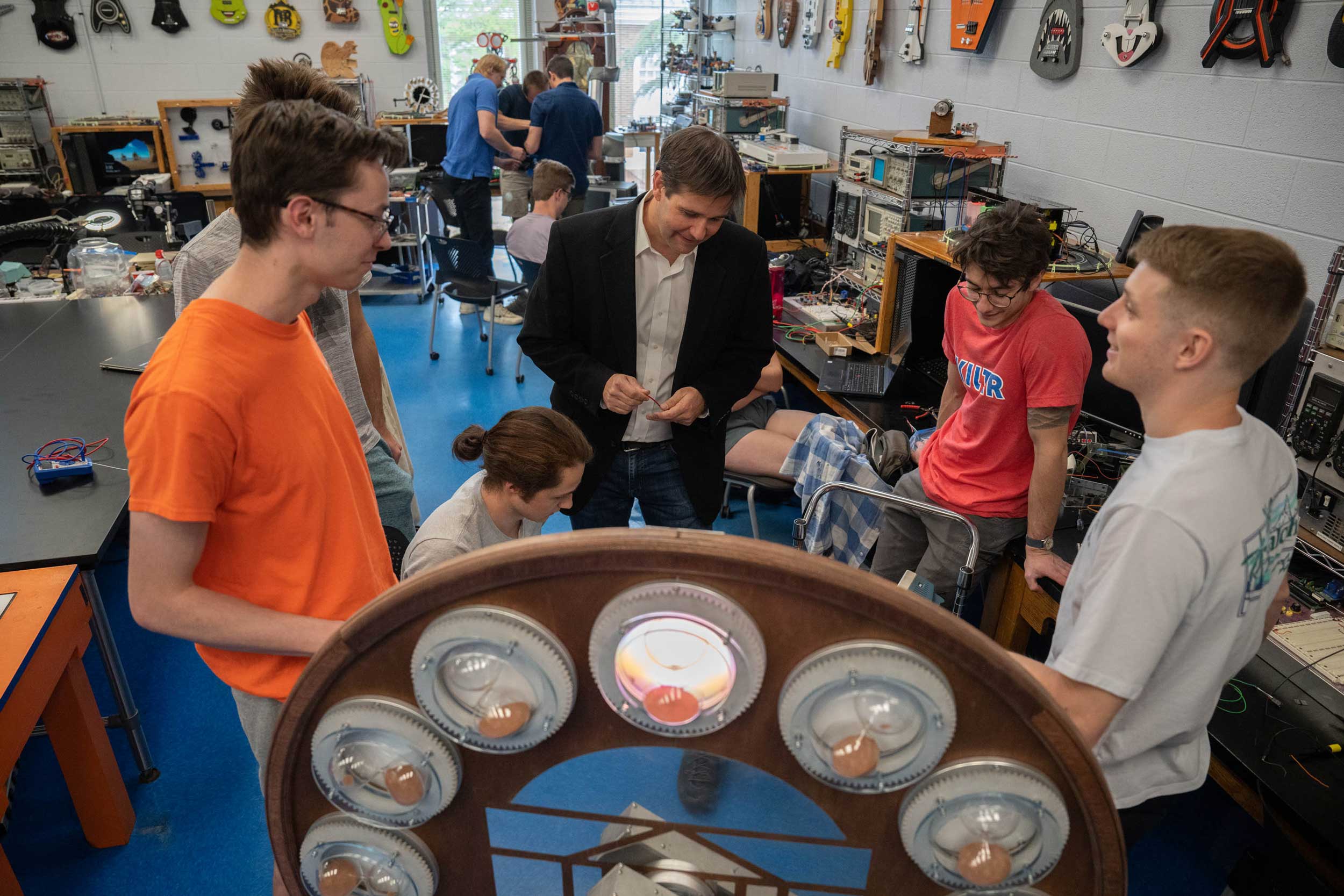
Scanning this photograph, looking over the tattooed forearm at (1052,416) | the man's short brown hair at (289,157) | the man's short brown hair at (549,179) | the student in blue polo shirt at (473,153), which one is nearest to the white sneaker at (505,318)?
the student in blue polo shirt at (473,153)

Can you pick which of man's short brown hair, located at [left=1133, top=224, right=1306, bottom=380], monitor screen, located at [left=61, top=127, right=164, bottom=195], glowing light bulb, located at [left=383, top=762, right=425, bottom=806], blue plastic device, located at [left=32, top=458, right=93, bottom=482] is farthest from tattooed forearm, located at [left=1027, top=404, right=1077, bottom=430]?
monitor screen, located at [left=61, top=127, right=164, bottom=195]

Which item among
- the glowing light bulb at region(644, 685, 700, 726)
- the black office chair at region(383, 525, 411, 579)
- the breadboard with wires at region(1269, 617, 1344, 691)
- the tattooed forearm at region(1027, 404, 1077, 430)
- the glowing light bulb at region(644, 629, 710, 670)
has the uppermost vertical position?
the glowing light bulb at region(644, 629, 710, 670)

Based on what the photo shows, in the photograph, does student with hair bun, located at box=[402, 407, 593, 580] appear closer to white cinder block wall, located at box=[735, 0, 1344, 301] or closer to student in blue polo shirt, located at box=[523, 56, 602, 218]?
white cinder block wall, located at box=[735, 0, 1344, 301]

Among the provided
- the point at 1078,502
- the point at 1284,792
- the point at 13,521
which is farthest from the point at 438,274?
the point at 1284,792

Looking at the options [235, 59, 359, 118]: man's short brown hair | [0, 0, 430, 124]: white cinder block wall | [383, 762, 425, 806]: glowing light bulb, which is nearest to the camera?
[383, 762, 425, 806]: glowing light bulb

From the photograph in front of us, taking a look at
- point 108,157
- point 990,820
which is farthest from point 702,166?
point 108,157

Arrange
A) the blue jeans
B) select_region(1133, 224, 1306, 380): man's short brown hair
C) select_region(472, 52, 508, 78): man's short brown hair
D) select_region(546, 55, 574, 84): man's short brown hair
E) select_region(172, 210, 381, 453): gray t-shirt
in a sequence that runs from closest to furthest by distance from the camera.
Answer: select_region(1133, 224, 1306, 380): man's short brown hair, select_region(172, 210, 381, 453): gray t-shirt, the blue jeans, select_region(546, 55, 574, 84): man's short brown hair, select_region(472, 52, 508, 78): man's short brown hair

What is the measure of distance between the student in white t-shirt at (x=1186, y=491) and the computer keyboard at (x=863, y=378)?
7.79ft

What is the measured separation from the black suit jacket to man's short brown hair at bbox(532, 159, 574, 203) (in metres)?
3.09

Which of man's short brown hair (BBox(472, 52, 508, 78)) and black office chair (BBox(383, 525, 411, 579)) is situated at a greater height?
man's short brown hair (BBox(472, 52, 508, 78))

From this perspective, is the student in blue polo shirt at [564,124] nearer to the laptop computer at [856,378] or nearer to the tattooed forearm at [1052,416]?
the laptop computer at [856,378]

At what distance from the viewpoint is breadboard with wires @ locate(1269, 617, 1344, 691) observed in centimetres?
192

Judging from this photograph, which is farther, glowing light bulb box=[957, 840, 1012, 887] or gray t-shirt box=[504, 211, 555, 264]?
gray t-shirt box=[504, 211, 555, 264]

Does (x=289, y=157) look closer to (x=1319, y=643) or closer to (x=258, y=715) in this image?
(x=258, y=715)
